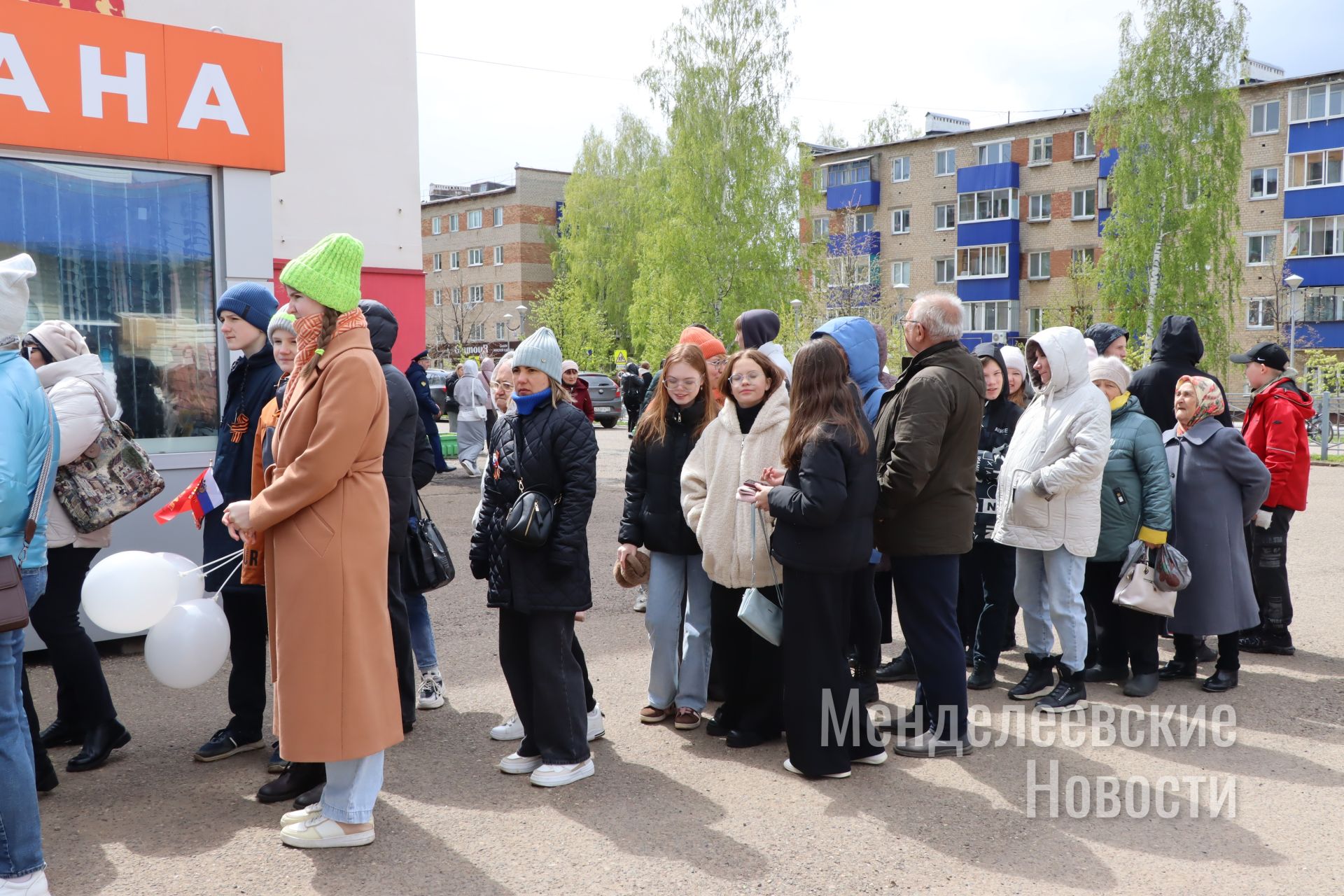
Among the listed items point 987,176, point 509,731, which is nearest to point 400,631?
point 509,731

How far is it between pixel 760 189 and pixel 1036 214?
24.9 metres

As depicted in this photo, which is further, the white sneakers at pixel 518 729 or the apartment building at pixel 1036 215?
the apartment building at pixel 1036 215

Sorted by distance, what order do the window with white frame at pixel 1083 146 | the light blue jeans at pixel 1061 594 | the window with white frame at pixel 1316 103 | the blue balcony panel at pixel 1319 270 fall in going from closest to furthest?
the light blue jeans at pixel 1061 594 < the window with white frame at pixel 1316 103 < the blue balcony panel at pixel 1319 270 < the window with white frame at pixel 1083 146

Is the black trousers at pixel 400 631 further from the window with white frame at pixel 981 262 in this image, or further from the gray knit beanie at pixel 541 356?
the window with white frame at pixel 981 262

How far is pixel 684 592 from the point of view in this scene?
17.6 feet

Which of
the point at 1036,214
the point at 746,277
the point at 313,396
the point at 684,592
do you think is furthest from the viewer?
the point at 1036,214

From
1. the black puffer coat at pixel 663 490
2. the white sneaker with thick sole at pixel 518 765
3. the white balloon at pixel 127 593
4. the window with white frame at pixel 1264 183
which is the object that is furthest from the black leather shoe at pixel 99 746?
the window with white frame at pixel 1264 183

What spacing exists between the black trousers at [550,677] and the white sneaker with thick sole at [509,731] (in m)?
0.46

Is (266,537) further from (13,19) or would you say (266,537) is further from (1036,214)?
(1036,214)

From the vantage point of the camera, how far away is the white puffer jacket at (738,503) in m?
4.80

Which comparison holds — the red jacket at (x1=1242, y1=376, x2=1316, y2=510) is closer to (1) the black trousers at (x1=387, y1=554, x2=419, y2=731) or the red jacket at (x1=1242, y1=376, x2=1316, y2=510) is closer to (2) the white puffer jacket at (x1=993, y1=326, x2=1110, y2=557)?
(2) the white puffer jacket at (x1=993, y1=326, x2=1110, y2=557)

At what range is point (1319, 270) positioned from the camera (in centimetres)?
4450

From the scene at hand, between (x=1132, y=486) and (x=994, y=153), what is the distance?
5172 cm

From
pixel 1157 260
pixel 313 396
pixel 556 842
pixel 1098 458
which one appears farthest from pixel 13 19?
pixel 1157 260
